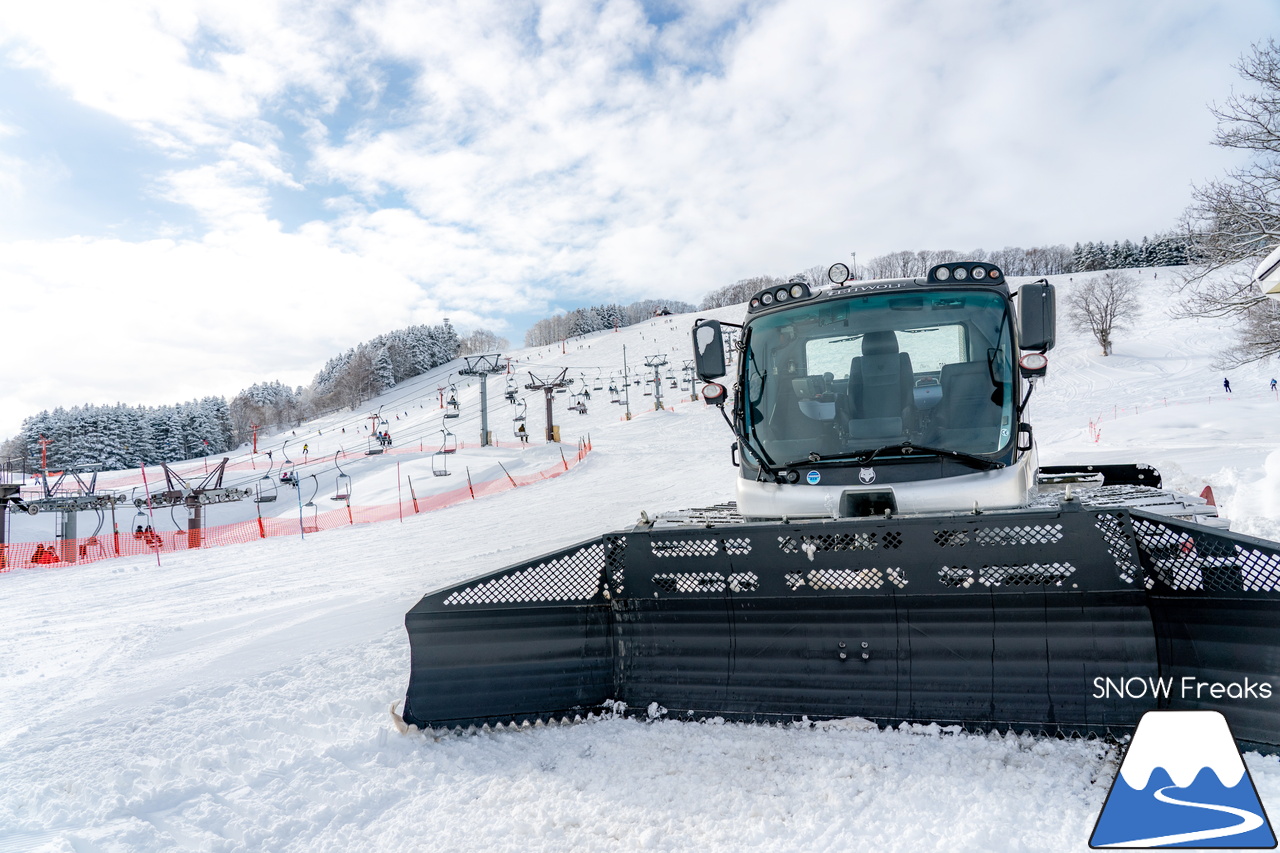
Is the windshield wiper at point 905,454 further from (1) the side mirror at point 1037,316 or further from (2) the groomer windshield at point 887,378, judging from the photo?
(1) the side mirror at point 1037,316

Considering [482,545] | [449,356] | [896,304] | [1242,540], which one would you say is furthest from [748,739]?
[449,356]

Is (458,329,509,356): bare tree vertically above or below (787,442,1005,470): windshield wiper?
above

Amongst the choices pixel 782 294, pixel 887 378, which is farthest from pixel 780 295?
pixel 887 378

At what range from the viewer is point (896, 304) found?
4.86 meters

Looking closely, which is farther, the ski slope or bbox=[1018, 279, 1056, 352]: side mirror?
bbox=[1018, 279, 1056, 352]: side mirror

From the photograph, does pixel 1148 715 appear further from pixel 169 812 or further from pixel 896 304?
pixel 169 812

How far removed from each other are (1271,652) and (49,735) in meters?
6.45

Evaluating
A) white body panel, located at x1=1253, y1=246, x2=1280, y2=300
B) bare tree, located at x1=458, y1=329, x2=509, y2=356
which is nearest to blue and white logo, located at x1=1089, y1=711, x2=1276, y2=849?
white body panel, located at x1=1253, y1=246, x2=1280, y2=300

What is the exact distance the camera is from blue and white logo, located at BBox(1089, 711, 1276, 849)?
97.0 inches

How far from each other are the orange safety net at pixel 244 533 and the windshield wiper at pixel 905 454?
17.3 m

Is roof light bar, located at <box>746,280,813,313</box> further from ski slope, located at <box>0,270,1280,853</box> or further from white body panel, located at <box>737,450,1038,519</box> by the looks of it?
ski slope, located at <box>0,270,1280,853</box>

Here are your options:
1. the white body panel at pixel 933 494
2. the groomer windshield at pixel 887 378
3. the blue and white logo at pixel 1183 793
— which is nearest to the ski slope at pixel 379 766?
the blue and white logo at pixel 1183 793

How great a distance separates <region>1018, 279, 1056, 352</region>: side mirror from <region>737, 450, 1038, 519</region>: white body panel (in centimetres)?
75

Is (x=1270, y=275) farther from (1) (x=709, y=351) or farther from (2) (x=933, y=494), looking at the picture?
(1) (x=709, y=351)
